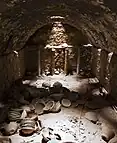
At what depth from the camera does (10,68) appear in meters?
8.40

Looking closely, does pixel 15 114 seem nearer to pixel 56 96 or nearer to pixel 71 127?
pixel 71 127

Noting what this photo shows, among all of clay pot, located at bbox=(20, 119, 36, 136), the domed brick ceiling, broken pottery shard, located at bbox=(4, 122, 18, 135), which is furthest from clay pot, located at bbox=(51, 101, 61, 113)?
the domed brick ceiling

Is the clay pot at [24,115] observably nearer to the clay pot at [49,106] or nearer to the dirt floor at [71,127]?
the dirt floor at [71,127]

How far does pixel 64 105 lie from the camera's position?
7.19m

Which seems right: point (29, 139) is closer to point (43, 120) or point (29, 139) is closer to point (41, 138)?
point (41, 138)

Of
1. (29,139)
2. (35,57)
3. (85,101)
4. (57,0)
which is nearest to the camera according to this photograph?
(57,0)

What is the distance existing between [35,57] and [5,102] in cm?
475

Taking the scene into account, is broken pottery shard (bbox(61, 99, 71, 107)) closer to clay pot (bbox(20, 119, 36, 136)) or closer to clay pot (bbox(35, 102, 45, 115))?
clay pot (bbox(35, 102, 45, 115))

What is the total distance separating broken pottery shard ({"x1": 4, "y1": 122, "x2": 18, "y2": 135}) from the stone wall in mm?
1914

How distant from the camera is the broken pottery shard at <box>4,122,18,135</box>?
530 cm

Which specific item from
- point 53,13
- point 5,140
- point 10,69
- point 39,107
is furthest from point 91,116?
point 10,69

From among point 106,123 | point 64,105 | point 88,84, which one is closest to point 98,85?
point 88,84

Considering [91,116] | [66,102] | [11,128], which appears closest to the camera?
[11,128]

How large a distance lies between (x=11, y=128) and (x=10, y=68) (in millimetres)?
3490
